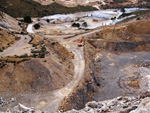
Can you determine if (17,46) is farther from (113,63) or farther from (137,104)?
(137,104)

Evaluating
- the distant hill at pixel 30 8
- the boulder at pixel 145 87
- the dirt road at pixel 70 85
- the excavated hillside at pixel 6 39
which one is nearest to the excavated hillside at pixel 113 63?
the dirt road at pixel 70 85

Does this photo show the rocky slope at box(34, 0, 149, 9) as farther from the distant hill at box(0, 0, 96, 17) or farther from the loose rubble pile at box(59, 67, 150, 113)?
the loose rubble pile at box(59, 67, 150, 113)

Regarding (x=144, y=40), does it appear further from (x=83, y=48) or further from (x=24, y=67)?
(x=24, y=67)

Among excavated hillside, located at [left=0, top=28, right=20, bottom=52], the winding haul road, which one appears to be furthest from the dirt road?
excavated hillside, located at [left=0, top=28, right=20, bottom=52]

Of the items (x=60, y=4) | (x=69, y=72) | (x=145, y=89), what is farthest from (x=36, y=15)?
(x=145, y=89)

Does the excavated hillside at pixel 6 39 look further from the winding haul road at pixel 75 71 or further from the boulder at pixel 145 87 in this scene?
the boulder at pixel 145 87

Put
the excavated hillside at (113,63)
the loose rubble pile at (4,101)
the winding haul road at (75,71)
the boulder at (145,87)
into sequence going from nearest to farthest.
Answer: the boulder at (145,87) → the loose rubble pile at (4,101) → the winding haul road at (75,71) → the excavated hillside at (113,63)
